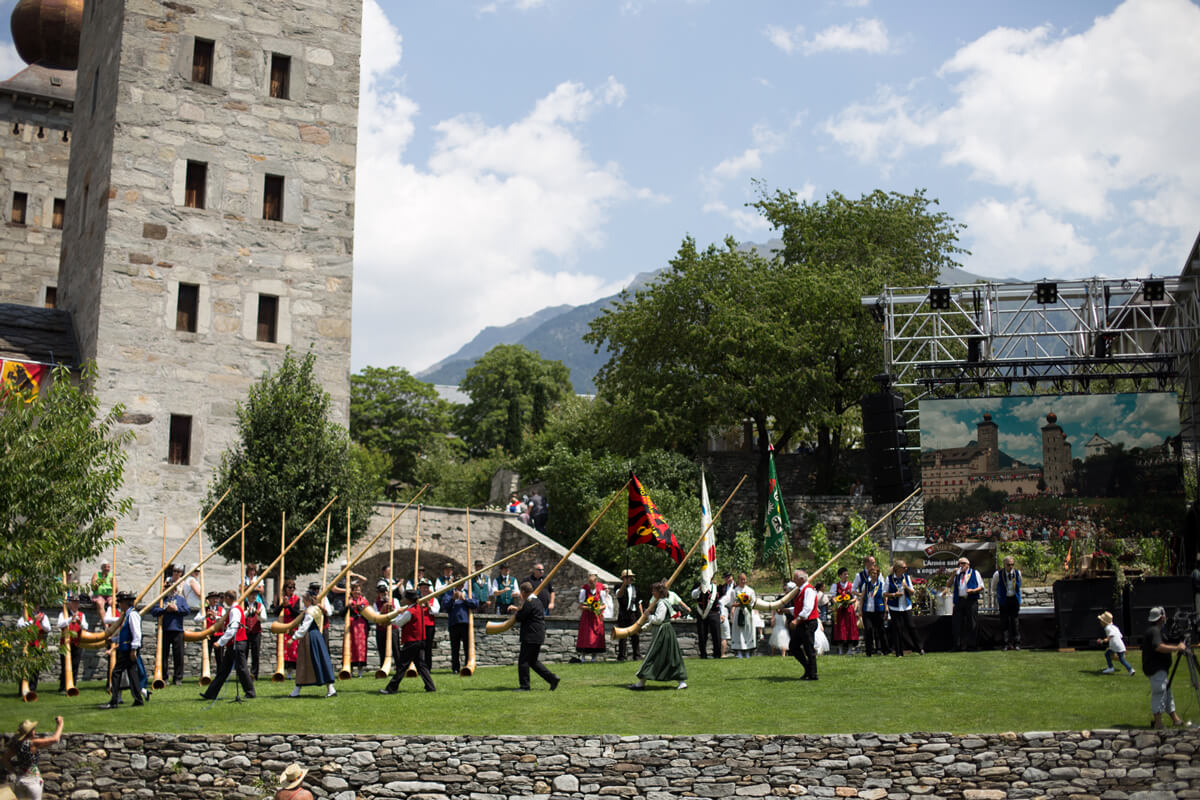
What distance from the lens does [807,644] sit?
2012 cm

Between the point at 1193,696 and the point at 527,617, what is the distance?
993cm

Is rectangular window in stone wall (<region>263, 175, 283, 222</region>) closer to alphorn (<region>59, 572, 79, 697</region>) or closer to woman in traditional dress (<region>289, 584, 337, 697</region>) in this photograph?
alphorn (<region>59, 572, 79, 697</region>)

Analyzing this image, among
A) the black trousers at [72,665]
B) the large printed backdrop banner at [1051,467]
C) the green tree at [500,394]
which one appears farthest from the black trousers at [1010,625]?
the green tree at [500,394]

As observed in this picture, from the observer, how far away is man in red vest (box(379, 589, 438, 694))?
20.2m

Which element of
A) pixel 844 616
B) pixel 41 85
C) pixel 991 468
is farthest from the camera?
pixel 41 85

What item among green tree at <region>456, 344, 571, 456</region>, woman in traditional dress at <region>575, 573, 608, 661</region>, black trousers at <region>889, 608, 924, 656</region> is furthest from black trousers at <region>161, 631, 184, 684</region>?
green tree at <region>456, 344, 571, 456</region>

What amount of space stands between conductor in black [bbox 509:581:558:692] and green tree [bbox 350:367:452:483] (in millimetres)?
47740

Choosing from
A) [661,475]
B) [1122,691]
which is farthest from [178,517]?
[1122,691]

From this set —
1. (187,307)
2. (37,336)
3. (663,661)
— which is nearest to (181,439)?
(187,307)

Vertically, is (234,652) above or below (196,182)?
below

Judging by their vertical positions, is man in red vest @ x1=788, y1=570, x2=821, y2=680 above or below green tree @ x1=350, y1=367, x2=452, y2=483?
below

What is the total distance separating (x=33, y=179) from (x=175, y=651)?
32558 millimetres

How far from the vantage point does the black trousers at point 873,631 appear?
23.4 meters

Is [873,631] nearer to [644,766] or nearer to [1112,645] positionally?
[1112,645]
